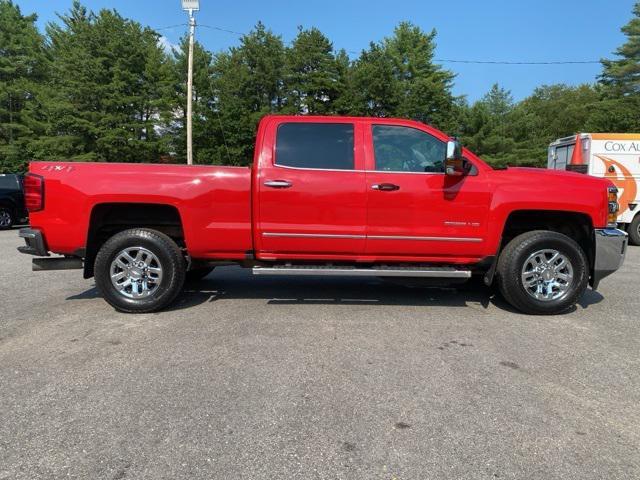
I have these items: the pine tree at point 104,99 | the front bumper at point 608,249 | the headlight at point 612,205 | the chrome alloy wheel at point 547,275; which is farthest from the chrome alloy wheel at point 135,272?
the pine tree at point 104,99

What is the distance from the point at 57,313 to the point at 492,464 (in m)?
4.64

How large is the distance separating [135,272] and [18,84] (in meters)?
38.2

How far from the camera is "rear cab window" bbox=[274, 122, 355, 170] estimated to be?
16.8 feet

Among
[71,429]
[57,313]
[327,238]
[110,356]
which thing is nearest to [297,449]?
[71,429]

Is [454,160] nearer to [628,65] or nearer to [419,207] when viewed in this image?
[419,207]

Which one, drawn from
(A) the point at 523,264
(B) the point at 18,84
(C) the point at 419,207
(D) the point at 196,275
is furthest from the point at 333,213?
(B) the point at 18,84

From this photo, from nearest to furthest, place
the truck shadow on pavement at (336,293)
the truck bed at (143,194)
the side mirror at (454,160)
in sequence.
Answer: the side mirror at (454,160), the truck bed at (143,194), the truck shadow on pavement at (336,293)

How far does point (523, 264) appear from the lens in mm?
5062

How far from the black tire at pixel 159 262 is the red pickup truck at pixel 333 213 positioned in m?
0.01

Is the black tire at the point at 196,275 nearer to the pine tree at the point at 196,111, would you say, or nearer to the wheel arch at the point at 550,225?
the wheel arch at the point at 550,225

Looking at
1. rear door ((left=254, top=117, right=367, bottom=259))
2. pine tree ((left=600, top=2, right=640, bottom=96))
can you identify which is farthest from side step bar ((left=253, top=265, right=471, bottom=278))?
pine tree ((left=600, top=2, right=640, bottom=96))

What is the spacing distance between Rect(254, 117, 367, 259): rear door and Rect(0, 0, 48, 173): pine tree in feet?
115

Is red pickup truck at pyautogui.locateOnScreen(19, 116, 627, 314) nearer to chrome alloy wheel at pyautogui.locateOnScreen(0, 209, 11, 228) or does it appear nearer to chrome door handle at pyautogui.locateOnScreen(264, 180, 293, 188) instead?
chrome door handle at pyautogui.locateOnScreen(264, 180, 293, 188)

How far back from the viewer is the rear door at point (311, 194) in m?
5.02
